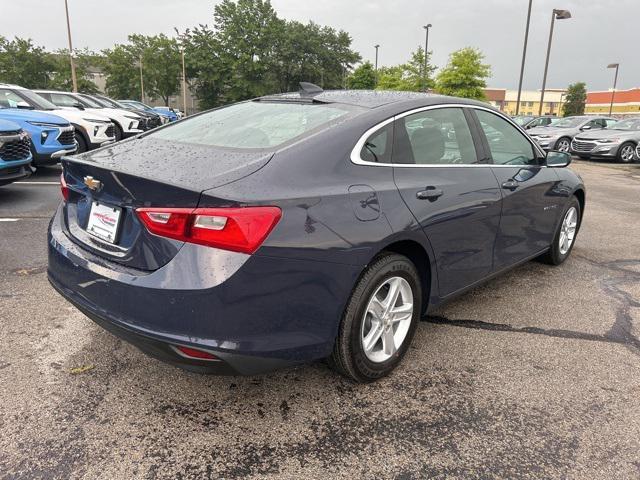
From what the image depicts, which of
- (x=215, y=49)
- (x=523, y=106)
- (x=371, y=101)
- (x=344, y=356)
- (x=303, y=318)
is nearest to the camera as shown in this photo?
(x=303, y=318)

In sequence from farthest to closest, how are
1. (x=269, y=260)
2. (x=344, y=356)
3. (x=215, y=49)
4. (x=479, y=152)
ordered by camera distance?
(x=215, y=49) < (x=479, y=152) < (x=344, y=356) < (x=269, y=260)

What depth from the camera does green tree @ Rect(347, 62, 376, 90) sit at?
64.6m

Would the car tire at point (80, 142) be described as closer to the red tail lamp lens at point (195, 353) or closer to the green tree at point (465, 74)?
the red tail lamp lens at point (195, 353)

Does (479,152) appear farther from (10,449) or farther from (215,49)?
(215,49)

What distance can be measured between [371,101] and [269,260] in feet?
4.76

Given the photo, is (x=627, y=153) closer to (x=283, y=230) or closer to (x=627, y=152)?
(x=627, y=152)

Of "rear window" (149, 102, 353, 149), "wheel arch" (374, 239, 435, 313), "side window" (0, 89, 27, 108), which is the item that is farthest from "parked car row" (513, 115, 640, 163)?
"rear window" (149, 102, 353, 149)

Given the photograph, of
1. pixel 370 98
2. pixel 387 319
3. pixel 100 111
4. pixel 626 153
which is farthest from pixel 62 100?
pixel 626 153

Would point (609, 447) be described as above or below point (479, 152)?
below

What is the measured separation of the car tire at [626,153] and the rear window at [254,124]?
54.2ft

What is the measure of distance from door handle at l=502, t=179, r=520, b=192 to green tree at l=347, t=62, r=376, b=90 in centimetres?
6245

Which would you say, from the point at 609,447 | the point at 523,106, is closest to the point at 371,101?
the point at 609,447

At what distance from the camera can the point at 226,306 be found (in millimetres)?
2018

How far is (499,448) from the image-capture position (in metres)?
2.27
